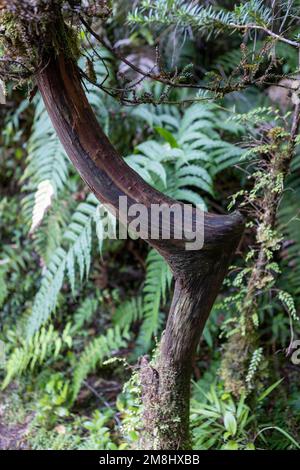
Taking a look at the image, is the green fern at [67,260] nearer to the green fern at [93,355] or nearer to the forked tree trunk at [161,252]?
the green fern at [93,355]

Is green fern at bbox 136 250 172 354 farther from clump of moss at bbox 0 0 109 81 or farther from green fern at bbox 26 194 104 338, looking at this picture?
clump of moss at bbox 0 0 109 81

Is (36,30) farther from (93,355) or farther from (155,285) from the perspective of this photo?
(93,355)

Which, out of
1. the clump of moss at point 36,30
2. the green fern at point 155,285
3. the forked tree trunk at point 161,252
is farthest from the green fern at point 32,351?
the clump of moss at point 36,30

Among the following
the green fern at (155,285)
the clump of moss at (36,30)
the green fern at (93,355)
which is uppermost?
the clump of moss at (36,30)

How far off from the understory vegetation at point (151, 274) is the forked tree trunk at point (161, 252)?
0.29 ft

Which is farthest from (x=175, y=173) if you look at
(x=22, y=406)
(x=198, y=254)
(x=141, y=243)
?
(x=22, y=406)

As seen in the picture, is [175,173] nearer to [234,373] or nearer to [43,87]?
[234,373]

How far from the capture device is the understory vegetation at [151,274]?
1.64m

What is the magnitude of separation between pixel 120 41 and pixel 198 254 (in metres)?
1.66

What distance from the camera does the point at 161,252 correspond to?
120 centimetres

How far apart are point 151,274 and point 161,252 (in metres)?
0.85

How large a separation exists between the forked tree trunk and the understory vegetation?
9cm

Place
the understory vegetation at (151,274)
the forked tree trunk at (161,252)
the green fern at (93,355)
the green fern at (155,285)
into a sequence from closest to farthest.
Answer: the forked tree trunk at (161,252)
the understory vegetation at (151,274)
the green fern at (155,285)
the green fern at (93,355)

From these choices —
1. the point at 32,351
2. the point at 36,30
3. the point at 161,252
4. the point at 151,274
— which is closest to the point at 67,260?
the point at 151,274
